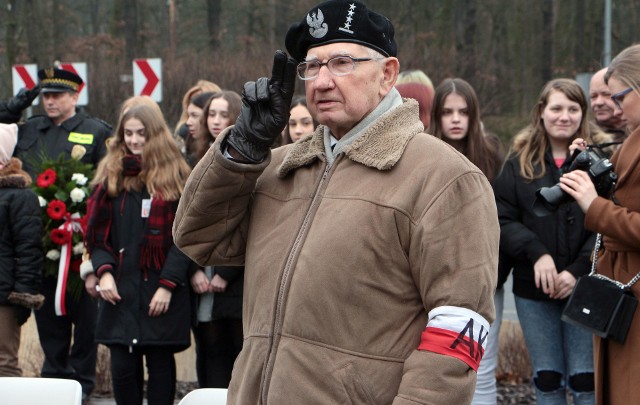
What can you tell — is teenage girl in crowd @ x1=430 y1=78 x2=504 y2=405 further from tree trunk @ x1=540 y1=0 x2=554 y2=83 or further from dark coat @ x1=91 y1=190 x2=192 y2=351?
tree trunk @ x1=540 y1=0 x2=554 y2=83

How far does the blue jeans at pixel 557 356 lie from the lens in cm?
548

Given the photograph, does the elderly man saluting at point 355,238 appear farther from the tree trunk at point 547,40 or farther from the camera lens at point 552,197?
the tree trunk at point 547,40

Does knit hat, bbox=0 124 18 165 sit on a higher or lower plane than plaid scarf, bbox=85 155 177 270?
higher

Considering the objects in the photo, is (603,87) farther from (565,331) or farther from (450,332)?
(450,332)

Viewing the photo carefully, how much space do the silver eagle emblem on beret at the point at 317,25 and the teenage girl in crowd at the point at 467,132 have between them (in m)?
3.06

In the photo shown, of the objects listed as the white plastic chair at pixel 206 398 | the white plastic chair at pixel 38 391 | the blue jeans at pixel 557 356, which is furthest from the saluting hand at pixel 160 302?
the white plastic chair at pixel 206 398

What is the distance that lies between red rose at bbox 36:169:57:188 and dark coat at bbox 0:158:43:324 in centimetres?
48

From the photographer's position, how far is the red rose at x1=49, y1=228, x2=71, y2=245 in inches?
265

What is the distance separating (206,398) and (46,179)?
3.37 m

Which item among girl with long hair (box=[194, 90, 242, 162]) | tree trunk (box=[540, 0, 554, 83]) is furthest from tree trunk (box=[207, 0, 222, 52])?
girl with long hair (box=[194, 90, 242, 162])

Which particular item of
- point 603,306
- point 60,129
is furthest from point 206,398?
point 60,129

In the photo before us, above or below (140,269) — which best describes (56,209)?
above

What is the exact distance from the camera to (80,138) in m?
7.96

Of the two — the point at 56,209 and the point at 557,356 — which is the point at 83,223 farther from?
the point at 557,356
